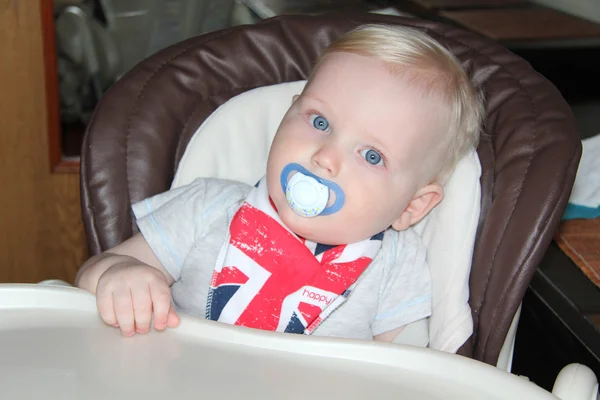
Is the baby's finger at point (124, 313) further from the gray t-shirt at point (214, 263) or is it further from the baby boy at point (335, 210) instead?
A: the gray t-shirt at point (214, 263)

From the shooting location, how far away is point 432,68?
3.73 feet

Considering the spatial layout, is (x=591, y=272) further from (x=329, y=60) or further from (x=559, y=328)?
(x=329, y=60)

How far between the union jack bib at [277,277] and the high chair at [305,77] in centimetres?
15

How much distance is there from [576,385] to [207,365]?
0.38 metres

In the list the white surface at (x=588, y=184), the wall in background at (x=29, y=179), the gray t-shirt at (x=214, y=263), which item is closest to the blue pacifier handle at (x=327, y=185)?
the gray t-shirt at (x=214, y=263)

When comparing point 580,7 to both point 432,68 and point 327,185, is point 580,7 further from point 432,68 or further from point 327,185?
point 327,185

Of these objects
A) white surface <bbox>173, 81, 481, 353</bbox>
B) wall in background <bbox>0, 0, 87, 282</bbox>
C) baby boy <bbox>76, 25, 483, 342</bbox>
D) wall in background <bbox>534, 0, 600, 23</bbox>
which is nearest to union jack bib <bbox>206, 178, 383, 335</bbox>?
baby boy <bbox>76, 25, 483, 342</bbox>

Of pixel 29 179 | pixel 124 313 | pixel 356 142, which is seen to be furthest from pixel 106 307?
pixel 29 179

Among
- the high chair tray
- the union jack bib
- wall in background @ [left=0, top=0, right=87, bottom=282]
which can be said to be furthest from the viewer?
wall in background @ [left=0, top=0, right=87, bottom=282]

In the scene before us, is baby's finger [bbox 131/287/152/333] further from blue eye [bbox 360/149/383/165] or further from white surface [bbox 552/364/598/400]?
white surface [bbox 552/364/598/400]

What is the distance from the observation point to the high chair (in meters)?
1.13

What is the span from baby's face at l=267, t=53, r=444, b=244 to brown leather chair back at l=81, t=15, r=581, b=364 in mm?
131

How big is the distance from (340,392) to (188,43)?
65cm

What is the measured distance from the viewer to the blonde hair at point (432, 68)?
Answer: 113 centimetres
